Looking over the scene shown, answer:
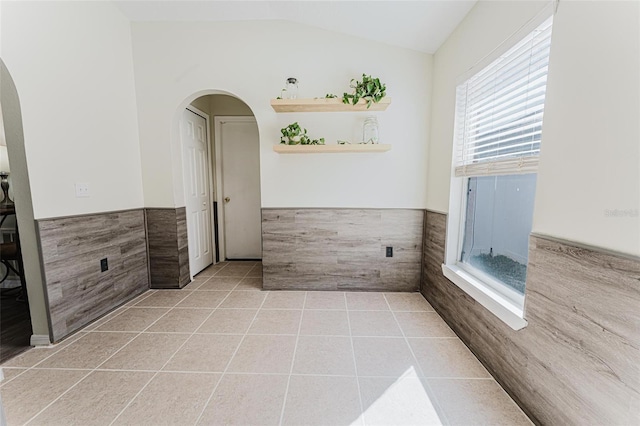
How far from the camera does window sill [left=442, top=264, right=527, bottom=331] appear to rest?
1.30 metres

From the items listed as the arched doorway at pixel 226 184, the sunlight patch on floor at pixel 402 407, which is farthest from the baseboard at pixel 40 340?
the sunlight patch on floor at pixel 402 407

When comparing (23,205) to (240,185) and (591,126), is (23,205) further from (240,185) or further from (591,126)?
(591,126)

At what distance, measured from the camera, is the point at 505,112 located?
149 cm

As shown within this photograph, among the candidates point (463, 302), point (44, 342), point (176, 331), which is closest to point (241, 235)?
point (176, 331)

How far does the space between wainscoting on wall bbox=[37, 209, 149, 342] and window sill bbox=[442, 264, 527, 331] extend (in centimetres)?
293

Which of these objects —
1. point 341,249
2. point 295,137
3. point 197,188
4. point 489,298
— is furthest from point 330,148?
point 197,188

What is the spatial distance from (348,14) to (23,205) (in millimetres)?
A: 2814

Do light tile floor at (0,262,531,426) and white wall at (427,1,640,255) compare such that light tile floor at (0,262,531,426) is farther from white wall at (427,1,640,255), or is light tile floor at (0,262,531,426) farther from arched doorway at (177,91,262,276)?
arched doorway at (177,91,262,276)

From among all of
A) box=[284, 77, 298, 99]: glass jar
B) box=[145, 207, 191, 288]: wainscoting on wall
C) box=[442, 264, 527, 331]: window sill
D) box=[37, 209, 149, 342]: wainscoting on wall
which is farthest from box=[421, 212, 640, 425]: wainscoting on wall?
box=[37, 209, 149, 342]: wainscoting on wall

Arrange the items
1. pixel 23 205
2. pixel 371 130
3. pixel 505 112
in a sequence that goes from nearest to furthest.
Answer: pixel 505 112, pixel 23 205, pixel 371 130

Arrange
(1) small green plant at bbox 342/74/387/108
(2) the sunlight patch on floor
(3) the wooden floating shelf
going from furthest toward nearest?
(3) the wooden floating shelf < (1) small green plant at bbox 342/74/387/108 < (2) the sunlight patch on floor

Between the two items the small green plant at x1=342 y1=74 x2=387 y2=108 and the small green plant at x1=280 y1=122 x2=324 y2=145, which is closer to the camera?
the small green plant at x1=342 y1=74 x2=387 y2=108

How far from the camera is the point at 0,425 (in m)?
0.76

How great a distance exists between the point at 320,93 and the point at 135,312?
2.67 m
